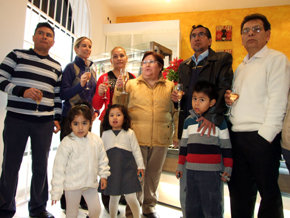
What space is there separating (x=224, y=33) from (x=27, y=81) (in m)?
4.87

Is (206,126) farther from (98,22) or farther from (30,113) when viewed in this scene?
(98,22)

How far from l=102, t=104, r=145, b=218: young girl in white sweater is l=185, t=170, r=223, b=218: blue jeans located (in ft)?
1.33

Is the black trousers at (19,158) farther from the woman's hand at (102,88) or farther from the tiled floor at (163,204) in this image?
the woman's hand at (102,88)

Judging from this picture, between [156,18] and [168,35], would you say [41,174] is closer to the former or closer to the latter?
[168,35]

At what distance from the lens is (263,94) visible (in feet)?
4.84

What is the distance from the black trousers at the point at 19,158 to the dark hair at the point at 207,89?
1409 mm

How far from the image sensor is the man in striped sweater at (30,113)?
1887 millimetres

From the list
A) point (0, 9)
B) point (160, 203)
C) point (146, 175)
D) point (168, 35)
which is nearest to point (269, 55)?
point (146, 175)

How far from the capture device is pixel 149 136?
6.32 ft

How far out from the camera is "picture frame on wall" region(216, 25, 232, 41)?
5390mm

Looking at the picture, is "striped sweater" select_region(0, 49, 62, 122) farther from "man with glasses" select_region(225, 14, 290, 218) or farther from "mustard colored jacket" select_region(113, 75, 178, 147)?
"man with glasses" select_region(225, 14, 290, 218)

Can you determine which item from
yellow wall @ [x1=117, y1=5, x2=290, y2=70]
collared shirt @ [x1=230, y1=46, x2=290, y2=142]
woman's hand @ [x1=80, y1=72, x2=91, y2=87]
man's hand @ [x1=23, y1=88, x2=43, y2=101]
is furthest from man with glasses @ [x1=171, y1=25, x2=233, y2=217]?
yellow wall @ [x1=117, y1=5, x2=290, y2=70]

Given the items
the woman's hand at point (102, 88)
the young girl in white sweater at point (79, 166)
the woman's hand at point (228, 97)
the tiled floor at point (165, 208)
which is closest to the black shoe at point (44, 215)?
the tiled floor at point (165, 208)

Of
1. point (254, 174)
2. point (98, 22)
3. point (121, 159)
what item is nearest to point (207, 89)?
point (254, 174)
